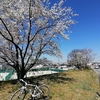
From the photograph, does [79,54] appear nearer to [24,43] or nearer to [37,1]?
[24,43]

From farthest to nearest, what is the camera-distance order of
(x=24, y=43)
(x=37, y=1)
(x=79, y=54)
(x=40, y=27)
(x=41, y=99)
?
(x=79, y=54) < (x=24, y=43) < (x=40, y=27) < (x=37, y=1) < (x=41, y=99)

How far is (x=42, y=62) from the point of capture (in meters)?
16.4

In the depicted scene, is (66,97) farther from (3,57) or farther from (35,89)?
(3,57)

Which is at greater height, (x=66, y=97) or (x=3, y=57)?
(x=3, y=57)

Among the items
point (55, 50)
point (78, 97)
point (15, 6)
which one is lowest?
point (78, 97)

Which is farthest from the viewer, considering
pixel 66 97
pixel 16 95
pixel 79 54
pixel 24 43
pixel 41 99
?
pixel 79 54

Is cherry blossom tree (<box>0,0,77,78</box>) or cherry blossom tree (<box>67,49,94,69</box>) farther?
cherry blossom tree (<box>67,49,94,69</box>)

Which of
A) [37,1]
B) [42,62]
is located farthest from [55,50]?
[37,1]

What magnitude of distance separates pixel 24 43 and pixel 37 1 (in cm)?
462

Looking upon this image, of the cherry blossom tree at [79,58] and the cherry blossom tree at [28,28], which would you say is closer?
the cherry blossom tree at [28,28]

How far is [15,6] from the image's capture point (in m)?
11.0

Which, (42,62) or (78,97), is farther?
(42,62)

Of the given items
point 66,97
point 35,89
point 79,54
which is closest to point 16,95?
point 35,89

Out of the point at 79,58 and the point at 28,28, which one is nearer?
the point at 28,28
